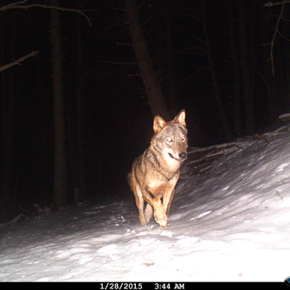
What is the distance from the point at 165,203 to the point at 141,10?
11653 mm

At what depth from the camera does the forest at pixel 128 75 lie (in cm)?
1193

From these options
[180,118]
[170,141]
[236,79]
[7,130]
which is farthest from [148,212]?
[7,130]

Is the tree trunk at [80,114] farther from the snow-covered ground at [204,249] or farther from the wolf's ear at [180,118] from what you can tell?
the wolf's ear at [180,118]

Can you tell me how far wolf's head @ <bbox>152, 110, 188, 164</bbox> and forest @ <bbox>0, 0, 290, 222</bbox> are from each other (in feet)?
12.9

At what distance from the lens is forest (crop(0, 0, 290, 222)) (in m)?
11.9

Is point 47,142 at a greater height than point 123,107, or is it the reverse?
point 123,107

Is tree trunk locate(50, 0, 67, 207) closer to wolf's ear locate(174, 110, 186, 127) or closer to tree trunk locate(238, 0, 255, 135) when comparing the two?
wolf's ear locate(174, 110, 186, 127)

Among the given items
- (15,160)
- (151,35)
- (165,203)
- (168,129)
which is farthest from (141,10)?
(15,160)

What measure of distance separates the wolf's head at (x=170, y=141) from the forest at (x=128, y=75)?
394 cm

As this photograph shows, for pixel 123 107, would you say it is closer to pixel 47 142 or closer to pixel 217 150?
pixel 47 142

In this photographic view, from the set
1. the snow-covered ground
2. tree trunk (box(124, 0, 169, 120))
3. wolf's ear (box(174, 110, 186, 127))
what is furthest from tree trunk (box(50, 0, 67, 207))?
wolf's ear (box(174, 110, 186, 127))

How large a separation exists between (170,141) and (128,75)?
4.84 m

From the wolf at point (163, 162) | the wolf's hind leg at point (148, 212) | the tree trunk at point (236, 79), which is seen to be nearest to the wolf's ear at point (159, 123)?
the wolf at point (163, 162)

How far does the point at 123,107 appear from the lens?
1883 centimetres
